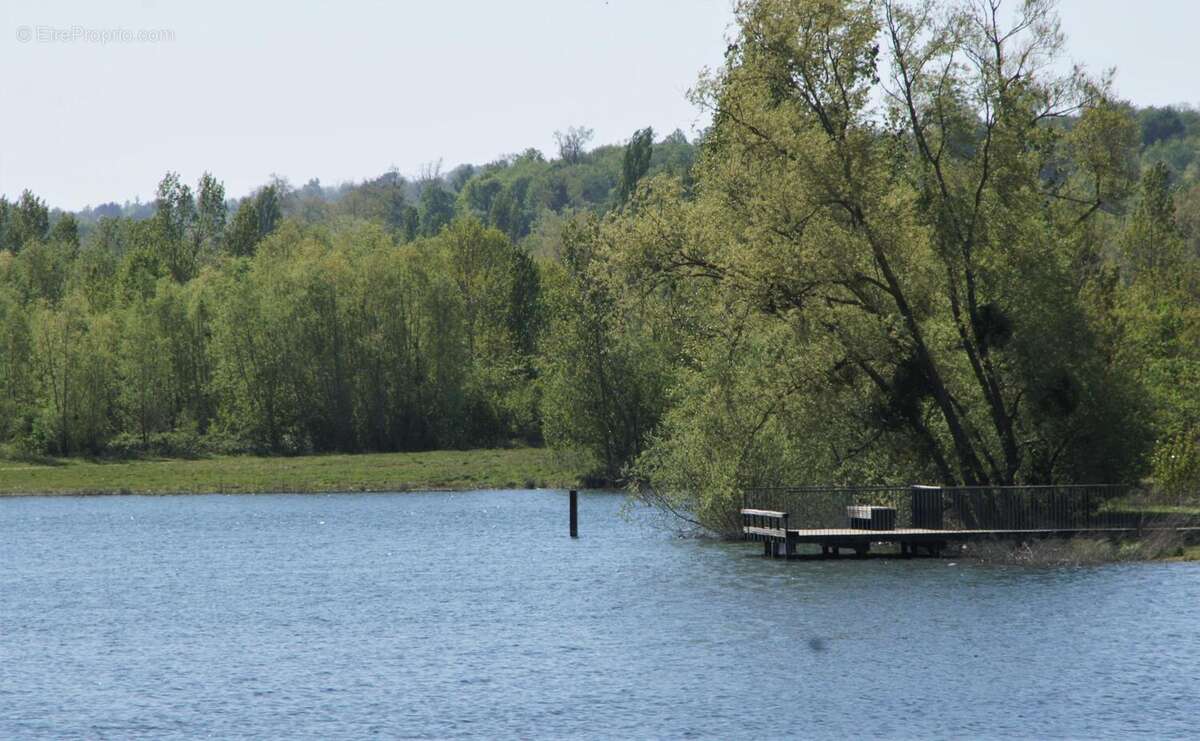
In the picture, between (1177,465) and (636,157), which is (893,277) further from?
(636,157)

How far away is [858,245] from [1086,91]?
10.6 metres

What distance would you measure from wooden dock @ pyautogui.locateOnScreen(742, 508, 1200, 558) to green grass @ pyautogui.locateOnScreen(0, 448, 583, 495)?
42.0 m

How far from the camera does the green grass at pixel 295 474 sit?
91.5 metres

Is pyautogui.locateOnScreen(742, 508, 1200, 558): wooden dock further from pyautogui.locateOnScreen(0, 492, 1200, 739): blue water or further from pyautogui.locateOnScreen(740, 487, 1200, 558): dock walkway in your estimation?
pyautogui.locateOnScreen(0, 492, 1200, 739): blue water

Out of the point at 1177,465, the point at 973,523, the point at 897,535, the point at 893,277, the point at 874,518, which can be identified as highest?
the point at 893,277

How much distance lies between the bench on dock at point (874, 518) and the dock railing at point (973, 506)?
0.77 meters

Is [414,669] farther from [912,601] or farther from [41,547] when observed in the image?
[41,547]

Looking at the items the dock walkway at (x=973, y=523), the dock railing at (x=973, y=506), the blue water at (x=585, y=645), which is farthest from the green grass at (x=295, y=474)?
the dock walkway at (x=973, y=523)

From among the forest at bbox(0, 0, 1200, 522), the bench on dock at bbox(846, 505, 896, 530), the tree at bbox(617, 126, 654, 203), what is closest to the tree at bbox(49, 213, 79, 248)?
the tree at bbox(617, 126, 654, 203)

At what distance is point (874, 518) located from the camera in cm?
4731

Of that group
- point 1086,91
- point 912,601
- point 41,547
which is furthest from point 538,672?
point 41,547

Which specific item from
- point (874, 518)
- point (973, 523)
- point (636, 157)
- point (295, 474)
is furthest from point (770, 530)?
point (636, 157)

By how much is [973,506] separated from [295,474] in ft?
189

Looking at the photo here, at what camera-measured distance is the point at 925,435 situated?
50500 mm
